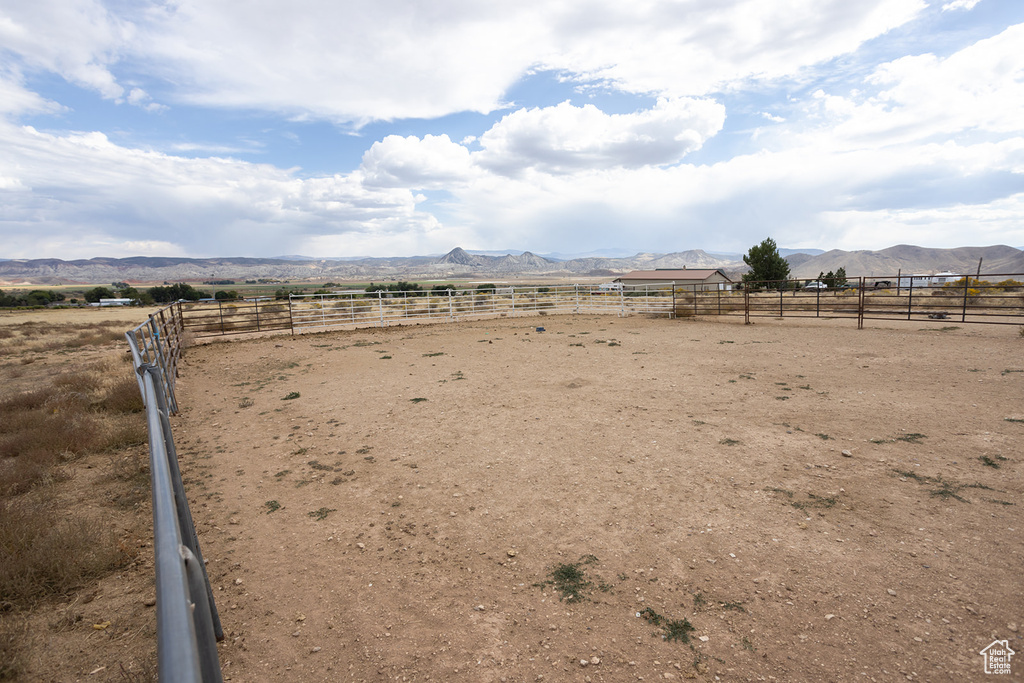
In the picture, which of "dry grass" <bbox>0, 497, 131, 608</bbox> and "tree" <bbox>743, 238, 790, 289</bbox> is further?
"tree" <bbox>743, 238, 790, 289</bbox>

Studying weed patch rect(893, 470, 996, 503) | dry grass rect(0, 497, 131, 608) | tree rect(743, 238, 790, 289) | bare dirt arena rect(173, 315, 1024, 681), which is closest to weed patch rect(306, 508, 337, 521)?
bare dirt arena rect(173, 315, 1024, 681)

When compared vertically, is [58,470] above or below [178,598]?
below

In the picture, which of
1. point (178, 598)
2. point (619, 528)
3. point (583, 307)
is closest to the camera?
point (178, 598)

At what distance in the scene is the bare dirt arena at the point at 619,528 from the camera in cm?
269

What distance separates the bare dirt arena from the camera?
8.82 feet

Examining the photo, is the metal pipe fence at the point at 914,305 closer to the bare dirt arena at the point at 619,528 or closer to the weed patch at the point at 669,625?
the bare dirt arena at the point at 619,528

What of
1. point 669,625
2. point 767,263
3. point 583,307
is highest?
point 767,263

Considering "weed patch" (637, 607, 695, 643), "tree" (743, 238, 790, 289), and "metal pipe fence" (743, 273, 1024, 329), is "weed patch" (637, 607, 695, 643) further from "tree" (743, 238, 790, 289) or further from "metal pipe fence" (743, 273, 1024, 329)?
"tree" (743, 238, 790, 289)

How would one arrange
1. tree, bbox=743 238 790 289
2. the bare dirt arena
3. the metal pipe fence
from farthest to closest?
tree, bbox=743 238 790 289
the metal pipe fence
the bare dirt arena

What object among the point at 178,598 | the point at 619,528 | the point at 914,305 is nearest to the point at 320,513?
→ the point at 619,528

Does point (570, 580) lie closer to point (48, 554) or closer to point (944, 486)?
point (48, 554)

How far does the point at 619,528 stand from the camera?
153 inches

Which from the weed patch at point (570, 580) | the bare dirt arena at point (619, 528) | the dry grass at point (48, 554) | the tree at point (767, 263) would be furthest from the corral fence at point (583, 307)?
the tree at point (767, 263)

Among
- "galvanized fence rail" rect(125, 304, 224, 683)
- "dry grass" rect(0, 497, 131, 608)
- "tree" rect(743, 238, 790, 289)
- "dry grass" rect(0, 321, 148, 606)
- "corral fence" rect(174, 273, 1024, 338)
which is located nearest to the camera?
"galvanized fence rail" rect(125, 304, 224, 683)
